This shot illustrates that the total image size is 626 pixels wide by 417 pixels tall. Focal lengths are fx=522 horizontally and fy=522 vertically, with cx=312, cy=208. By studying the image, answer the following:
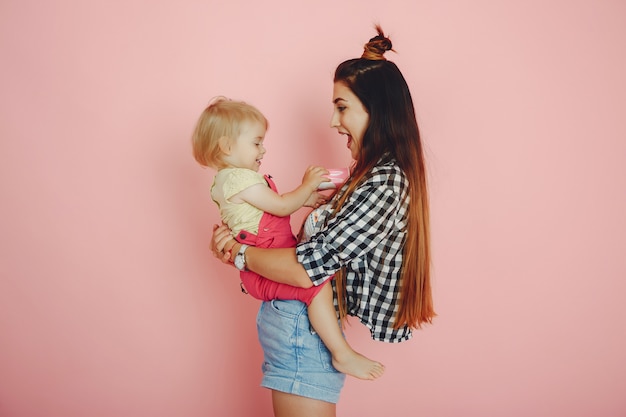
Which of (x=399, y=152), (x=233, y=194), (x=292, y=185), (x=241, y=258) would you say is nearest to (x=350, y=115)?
(x=399, y=152)

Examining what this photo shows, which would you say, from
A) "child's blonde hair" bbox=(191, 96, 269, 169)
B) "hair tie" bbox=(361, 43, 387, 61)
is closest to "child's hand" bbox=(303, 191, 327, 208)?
"child's blonde hair" bbox=(191, 96, 269, 169)

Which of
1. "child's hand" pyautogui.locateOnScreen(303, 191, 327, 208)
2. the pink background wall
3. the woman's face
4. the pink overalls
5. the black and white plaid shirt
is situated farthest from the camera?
the pink background wall

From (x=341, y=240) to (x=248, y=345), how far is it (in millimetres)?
1414

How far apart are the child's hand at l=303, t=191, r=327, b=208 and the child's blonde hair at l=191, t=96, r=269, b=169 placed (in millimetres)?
321

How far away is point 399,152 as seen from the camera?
1655mm

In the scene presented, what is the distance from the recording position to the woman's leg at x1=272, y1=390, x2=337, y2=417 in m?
1.63

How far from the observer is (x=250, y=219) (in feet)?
5.72

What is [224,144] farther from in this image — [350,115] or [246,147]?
[350,115]

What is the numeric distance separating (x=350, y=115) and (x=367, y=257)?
48 cm

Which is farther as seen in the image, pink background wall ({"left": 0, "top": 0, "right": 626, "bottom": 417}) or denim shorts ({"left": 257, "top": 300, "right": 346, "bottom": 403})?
pink background wall ({"left": 0, "top": 0, "right": 626, "bottom": 417})

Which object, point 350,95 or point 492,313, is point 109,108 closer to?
point 350,95

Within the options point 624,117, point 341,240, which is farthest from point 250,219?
point 624,117

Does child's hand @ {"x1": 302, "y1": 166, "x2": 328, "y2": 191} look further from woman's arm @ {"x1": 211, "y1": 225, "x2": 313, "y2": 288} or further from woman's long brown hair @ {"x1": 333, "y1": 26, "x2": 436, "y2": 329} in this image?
woman's arm @ {"x1": 211, "y1": 225, "x2": 313, "y2": 288}

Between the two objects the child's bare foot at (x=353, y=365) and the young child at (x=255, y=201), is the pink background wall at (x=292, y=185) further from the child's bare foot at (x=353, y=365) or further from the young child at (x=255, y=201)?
the child's bare foot at (x=353, y=365)
